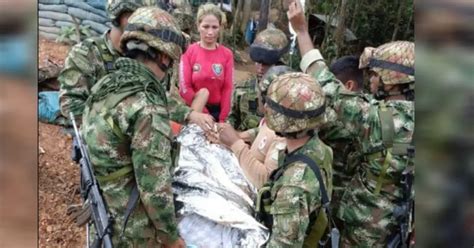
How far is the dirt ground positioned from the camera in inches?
204

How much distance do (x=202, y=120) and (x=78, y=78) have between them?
2.58 feet

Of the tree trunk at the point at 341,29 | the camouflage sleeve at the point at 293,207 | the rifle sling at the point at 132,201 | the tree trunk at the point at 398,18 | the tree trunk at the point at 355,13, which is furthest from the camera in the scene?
the tree trunk at the point at 355,13

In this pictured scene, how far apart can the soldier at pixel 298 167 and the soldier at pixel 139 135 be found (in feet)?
1.47

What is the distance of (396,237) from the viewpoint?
10.3ft

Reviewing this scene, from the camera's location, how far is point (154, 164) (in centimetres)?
256

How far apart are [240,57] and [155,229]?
9.86 m

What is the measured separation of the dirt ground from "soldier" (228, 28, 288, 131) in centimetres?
182

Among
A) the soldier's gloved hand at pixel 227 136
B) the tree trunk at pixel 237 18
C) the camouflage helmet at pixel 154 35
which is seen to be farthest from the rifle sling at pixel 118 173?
the tree trunk at pixel 237 18

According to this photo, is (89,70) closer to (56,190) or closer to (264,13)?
(56,190)

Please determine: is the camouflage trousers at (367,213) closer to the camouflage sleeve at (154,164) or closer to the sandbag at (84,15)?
the camouflage sleeve at (154,164)

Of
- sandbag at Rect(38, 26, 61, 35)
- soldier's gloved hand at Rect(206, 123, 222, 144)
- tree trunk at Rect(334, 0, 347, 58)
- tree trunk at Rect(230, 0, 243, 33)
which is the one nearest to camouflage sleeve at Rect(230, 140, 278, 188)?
soldier's gloved hand at Rect(206, 123, 222, 144)

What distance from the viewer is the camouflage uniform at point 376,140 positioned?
2.93m

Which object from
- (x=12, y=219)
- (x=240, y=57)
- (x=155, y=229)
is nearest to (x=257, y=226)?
(x=155, y=229)

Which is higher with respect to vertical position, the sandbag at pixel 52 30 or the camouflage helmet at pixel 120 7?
the camouflage helmet at pixel 120 7
